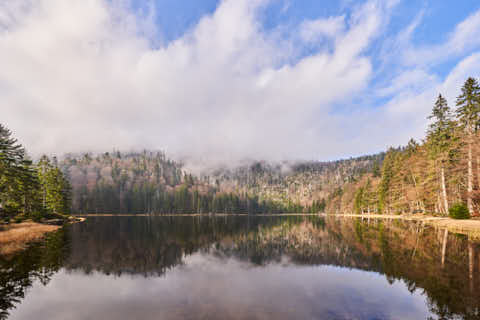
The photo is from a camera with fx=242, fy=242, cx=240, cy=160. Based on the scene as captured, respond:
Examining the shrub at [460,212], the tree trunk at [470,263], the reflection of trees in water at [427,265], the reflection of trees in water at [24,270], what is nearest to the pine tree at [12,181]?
the reflection of trees in water at [24,270]

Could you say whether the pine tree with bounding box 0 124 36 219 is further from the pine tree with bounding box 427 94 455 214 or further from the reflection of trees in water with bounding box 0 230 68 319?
the pine tree with bounding box 427 94 455 214

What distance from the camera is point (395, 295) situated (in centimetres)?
1223

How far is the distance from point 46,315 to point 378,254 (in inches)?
944

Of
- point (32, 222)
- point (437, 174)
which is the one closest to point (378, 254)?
point (437, 174)

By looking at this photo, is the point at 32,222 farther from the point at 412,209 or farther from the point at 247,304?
the point at 412,209

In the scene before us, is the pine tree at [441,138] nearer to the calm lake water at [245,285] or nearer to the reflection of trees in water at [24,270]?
the calm lake water at [245,285]

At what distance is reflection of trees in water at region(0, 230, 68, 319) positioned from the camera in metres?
11.8

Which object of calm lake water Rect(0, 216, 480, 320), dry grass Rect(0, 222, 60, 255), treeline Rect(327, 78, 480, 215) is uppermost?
treeline Rect(327, 78, 480, 215)

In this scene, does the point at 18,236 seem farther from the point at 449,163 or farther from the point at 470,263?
the point at 449,163

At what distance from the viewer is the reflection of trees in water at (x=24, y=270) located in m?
11.8

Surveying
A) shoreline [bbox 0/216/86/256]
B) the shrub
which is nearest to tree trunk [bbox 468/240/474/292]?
the shrub

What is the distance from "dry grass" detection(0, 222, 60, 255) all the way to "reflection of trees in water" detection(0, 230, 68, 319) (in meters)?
2.07

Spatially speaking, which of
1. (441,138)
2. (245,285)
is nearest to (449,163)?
(441,138)

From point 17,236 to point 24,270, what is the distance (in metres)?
24.1
